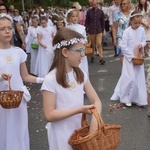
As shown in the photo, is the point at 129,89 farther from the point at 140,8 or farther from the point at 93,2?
the point at 93,2

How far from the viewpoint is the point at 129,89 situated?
249 inches

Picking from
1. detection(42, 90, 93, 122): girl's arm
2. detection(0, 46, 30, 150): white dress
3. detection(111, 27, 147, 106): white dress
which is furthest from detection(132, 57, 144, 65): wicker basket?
detection(42, 90, 93, 122): girl's arm

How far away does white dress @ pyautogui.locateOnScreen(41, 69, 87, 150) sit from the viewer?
2771mm

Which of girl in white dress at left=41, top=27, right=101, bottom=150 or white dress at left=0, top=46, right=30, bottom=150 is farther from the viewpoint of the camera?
white dress at left=0, top=46, right=30, bottom=150

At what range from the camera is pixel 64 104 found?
2.81 metres

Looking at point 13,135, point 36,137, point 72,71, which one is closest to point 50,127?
point 72,71

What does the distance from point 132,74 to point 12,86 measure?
2.93 m

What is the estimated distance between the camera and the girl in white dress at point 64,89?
9.02 ft

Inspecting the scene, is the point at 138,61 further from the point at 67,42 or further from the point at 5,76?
the point at 67,42

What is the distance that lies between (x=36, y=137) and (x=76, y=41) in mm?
2547

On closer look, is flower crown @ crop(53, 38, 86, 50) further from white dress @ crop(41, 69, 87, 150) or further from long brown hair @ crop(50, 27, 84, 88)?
white dress @ crop(41, 69, 87, 150)

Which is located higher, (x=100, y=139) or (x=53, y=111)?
(x=53, y=111)

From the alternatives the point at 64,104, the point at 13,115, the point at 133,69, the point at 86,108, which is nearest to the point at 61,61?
the point at 64,104

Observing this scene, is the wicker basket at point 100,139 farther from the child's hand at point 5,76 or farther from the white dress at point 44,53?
the white dress at point 44,53
